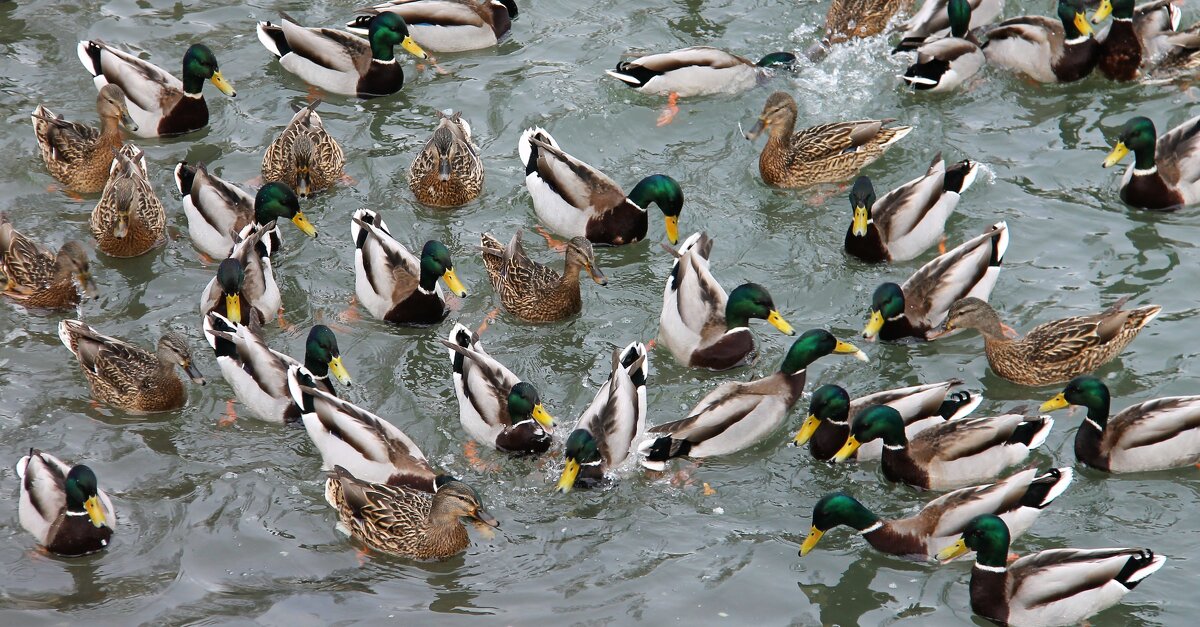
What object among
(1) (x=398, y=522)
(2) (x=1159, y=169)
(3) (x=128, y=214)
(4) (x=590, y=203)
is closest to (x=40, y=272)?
(3) (x=128, y=214)

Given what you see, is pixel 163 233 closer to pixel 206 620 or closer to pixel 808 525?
pixel 206 620

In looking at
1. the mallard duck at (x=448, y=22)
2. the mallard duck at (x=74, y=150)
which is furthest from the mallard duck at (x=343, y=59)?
the mallard duck at (x=74, y=150)

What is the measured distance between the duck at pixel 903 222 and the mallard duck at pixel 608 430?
2452 millimetres

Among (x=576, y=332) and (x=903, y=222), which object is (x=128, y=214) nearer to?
(x=576, y=332)

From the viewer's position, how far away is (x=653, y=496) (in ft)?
28.9

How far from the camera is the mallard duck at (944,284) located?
32.7 ft

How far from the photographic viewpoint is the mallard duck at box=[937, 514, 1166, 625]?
7.68m

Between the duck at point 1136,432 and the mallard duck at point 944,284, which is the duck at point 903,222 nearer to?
the mallard duck at point 944,284

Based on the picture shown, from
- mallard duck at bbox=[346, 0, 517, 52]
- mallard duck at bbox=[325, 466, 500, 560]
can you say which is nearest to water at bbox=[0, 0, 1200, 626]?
mallard duck at bbox=[325, 466, 500, 560]

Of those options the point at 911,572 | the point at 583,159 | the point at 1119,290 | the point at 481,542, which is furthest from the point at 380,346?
the point at 1119,290

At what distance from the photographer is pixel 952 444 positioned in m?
8.78

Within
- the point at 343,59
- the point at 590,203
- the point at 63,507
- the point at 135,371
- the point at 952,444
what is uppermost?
the point at 343,59

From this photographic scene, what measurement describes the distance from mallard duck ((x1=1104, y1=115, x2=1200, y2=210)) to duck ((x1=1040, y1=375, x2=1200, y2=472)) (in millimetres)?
2768

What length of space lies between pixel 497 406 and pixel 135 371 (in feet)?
8.35
